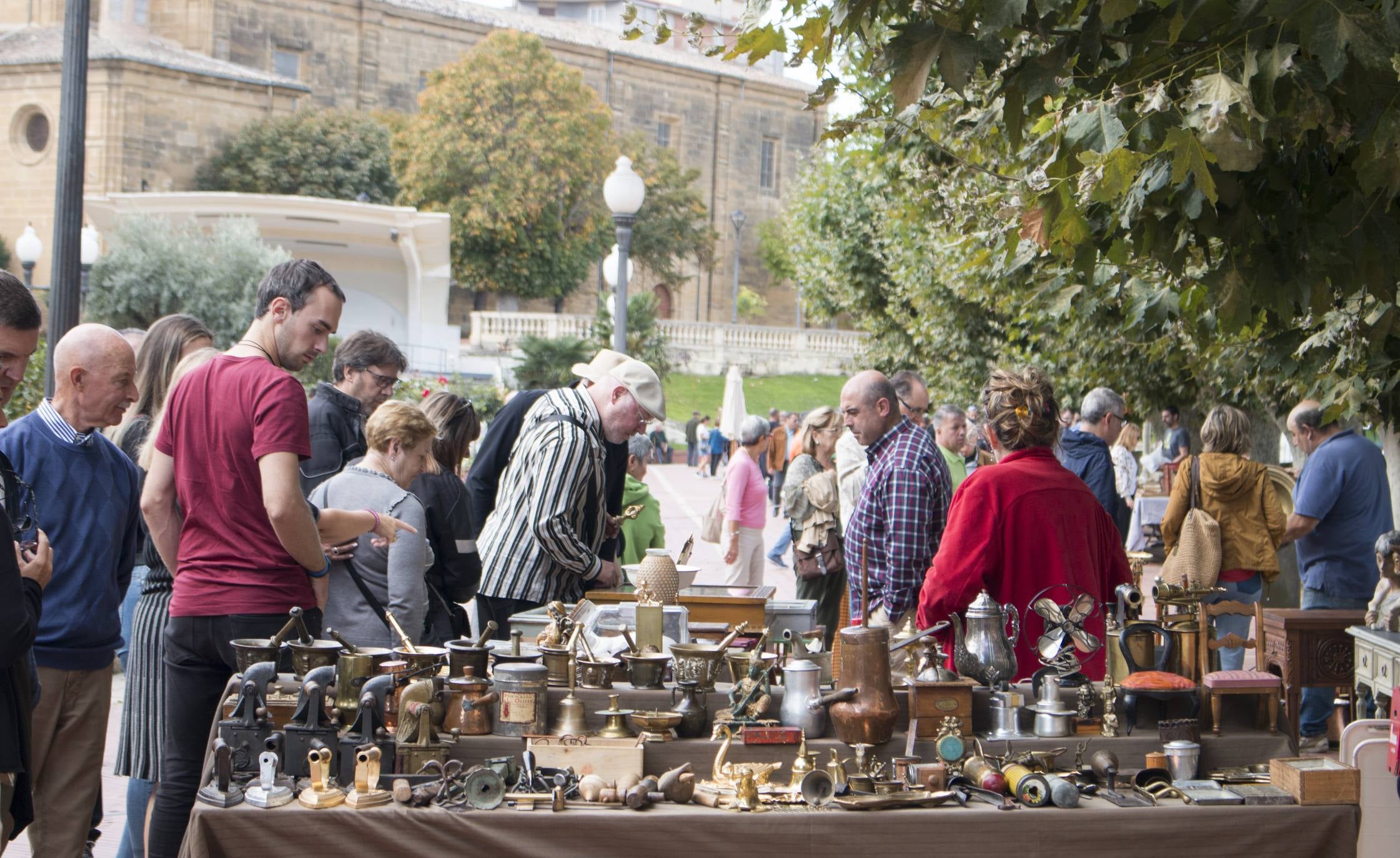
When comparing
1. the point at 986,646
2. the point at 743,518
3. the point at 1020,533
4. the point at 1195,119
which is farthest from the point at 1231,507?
the point at 1195,119

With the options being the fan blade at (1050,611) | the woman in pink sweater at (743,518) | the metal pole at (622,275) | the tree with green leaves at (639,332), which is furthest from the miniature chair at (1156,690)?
the tree with green leaves at (639,332)

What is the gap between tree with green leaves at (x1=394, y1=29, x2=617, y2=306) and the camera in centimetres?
4931

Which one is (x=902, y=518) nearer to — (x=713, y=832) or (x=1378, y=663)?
(x=713, y=832)

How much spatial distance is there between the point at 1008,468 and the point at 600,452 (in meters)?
1.66

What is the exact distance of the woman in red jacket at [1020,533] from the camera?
427 centimetres

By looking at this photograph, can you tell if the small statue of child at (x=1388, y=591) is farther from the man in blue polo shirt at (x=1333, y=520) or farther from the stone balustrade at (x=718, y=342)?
the stone balustrade at (x=718, y=342)

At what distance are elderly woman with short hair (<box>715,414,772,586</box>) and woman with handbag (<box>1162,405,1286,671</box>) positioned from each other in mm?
2333

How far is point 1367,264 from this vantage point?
13.0 ft

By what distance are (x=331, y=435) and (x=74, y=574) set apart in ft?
4.61

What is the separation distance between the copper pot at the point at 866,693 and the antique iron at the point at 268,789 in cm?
135

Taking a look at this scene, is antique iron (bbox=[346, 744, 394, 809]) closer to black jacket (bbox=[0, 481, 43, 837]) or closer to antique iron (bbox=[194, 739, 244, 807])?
antique iron (bbox=[194, 739, 244, 807])

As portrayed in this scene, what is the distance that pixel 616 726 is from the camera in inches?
144

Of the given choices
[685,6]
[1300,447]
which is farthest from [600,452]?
[685,6]

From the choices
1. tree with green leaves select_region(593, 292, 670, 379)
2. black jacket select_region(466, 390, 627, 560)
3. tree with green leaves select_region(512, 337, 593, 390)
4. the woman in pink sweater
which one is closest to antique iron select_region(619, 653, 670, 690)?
black jacket select_region(466, 390, 627, 560)
